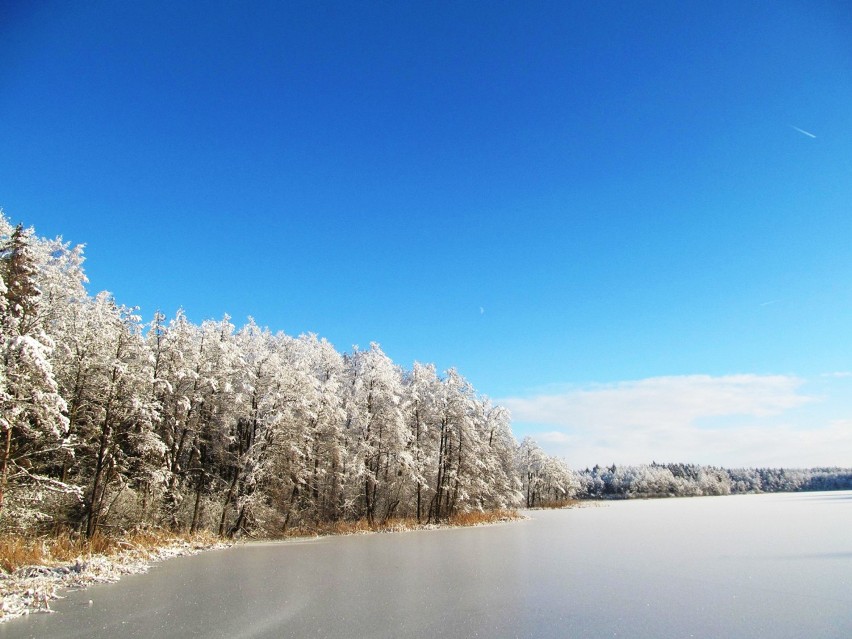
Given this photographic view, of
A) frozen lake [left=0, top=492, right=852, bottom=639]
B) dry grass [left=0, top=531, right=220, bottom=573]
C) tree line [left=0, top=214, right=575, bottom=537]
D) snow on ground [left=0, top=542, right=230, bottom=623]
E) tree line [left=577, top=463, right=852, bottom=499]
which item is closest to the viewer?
frozen lake [left=0, top=492, right=852, bottom=639]

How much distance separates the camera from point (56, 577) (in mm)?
14555

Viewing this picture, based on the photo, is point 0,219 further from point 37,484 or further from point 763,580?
point 763,580

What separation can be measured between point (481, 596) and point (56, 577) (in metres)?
12.7

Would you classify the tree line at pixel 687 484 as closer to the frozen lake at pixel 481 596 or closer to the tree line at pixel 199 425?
the tree line at pixel 199 425

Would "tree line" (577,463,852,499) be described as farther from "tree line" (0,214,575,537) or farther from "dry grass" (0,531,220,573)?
"dry grass" (0,531,220,573)

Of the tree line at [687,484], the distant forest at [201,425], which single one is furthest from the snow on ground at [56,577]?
the tree line at [687,484]

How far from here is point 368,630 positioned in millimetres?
9969

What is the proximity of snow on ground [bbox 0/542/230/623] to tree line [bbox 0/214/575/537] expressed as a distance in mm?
2594

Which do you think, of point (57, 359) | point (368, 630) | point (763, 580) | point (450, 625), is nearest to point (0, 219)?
point (57, 359)

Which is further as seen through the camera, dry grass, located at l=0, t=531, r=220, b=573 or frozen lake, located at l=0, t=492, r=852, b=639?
dry grass, located at l=0, t=531, r=220, b=573

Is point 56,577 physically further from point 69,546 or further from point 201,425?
point 201,425

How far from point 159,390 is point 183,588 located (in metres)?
14.0

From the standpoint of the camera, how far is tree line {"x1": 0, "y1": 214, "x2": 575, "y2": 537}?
1869 centimetres

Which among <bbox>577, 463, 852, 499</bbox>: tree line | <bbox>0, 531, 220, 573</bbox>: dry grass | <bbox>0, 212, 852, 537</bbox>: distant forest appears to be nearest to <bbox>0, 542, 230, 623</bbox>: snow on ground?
<bbox>0, 531, 220, 573</bbox>: dry grass
